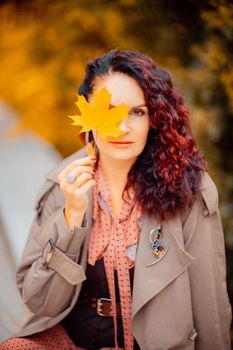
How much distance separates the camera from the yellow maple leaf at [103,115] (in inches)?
63.5

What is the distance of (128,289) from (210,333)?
1.42ft

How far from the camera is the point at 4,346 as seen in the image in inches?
76.0

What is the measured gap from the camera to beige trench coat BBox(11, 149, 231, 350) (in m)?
1.81

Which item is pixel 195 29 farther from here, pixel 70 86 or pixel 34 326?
pixel 34 326

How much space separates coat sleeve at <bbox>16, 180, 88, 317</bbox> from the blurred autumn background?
1.96 metres

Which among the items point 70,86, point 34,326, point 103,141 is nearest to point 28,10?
point 70,86

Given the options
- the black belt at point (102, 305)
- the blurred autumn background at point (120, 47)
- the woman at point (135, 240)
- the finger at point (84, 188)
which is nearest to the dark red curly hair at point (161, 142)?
the woman at point (135, 240)

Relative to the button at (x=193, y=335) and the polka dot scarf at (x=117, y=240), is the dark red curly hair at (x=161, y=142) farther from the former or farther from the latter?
the button at (x=193, y=335)

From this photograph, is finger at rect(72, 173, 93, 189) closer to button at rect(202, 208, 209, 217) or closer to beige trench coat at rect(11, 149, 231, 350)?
beige trench coat at rect(11, 149, 231, 350)

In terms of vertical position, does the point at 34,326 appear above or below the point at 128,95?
below

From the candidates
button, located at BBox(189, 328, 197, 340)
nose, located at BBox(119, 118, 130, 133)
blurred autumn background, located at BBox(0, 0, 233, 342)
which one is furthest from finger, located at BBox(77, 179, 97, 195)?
blurred autumn background, located at BBox(0, 0, 233, 342)

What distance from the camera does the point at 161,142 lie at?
1.88 meters

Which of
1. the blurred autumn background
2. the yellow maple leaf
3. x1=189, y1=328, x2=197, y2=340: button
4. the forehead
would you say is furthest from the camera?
the blurred autumn background

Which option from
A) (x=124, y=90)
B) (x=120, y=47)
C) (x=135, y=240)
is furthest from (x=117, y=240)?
(x=120, y=47)
